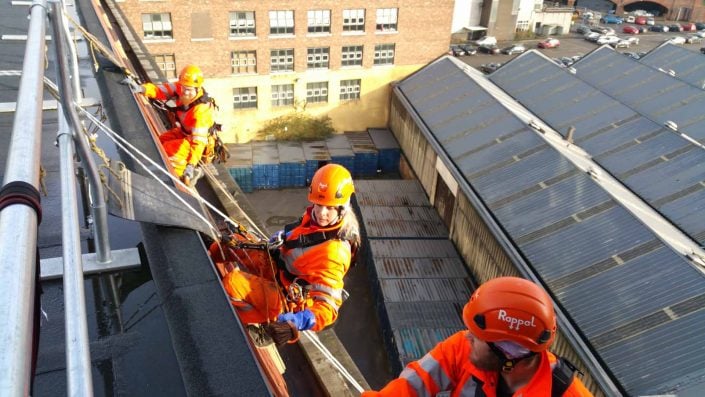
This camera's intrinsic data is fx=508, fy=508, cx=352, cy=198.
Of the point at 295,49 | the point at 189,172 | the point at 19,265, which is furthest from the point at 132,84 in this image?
the point at 295,49

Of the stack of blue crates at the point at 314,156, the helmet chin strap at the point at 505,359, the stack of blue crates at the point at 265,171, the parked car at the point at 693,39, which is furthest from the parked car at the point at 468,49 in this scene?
the helmet chin strap at the point at 505,359

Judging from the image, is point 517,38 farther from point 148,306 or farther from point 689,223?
point 148,306

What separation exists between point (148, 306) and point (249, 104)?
34.8 meters

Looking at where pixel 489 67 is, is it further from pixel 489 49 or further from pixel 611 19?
pixel 611 19

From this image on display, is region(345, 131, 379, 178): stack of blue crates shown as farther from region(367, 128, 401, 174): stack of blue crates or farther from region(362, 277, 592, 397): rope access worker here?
region(362, 277, 592, 397): rope access worker

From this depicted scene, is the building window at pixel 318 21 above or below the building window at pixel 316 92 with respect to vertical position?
Result: above

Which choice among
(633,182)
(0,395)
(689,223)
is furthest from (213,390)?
(633,182)

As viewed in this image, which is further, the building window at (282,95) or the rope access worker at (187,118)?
the building window at (282,95)

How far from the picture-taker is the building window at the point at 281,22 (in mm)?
34906

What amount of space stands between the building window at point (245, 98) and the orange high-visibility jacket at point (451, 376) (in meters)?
35.1

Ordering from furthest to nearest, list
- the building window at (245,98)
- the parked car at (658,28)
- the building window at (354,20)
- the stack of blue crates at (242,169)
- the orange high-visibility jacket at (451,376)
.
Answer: the parked car at (658,28)
the building window at (245,98)
the building window at (354,20)
the stack of blue crates at (242,169)
the orange high-visibility jacket at (451,376)

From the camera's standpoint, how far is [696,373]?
1216 centimetres

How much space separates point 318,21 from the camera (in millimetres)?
35938

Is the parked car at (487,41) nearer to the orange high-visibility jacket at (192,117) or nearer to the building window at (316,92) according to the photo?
the building window at (316,92)
